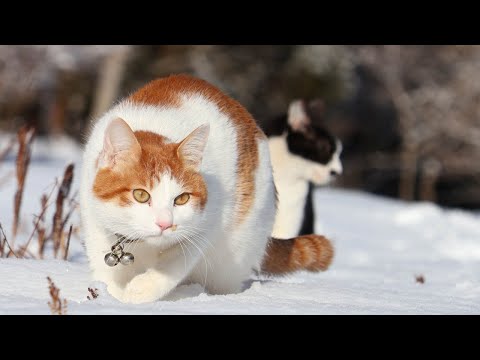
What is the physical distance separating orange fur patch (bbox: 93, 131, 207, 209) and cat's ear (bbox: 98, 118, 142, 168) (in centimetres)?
3

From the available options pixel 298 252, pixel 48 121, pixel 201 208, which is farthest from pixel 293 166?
pixel 48 121

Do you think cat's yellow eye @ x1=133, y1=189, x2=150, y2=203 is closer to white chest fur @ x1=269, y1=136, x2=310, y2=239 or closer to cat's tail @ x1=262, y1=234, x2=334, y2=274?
cat's tail @ x1=262, y1=234, x2=334, y2=274

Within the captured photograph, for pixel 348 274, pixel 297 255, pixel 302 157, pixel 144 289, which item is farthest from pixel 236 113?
pixel 302 157

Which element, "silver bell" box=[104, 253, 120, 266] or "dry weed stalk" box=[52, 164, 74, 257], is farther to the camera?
"dry weed stalk" box=[52, 164, 74, 257]

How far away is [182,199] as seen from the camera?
3.21 m

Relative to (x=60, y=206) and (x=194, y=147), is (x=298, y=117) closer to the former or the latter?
(x=60, y=206)

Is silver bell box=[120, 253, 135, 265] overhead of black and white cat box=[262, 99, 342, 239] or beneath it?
beneath

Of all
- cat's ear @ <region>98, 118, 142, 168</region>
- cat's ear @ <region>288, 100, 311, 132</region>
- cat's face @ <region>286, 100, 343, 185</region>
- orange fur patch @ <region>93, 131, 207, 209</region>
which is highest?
cat's ear @ <region>288, 100, 311, 132</region>

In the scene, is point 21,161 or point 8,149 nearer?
point 21,161

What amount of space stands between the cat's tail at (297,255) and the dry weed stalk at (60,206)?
1.26 m

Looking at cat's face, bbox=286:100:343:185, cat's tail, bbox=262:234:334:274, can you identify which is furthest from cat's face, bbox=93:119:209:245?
cat's face, bbox=286:100:343:185

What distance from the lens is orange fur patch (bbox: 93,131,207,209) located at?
3.17 meters

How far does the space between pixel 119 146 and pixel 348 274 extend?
303 cm

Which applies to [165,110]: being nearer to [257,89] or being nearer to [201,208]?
[201,208]
